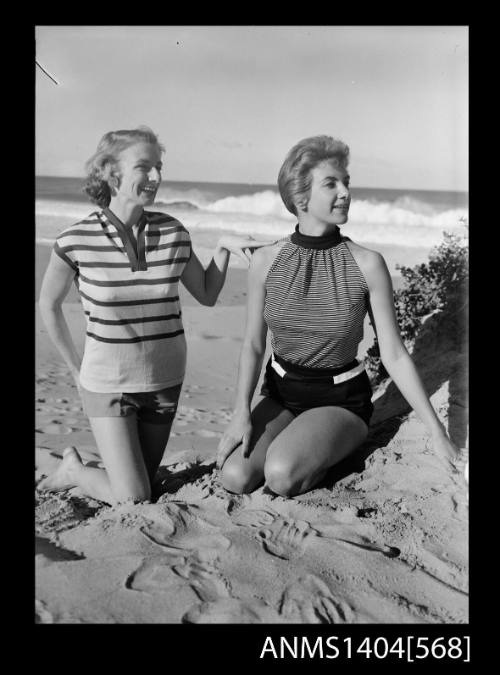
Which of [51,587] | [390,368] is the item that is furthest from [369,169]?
[51,587]

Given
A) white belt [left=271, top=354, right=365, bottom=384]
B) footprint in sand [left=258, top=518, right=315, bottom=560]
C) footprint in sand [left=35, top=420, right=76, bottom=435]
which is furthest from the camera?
footprint in sand [left=35, top=420, right=76, bottom=435]

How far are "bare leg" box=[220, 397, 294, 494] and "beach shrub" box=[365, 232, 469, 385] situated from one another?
3.51 feet

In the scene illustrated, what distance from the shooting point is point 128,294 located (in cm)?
317

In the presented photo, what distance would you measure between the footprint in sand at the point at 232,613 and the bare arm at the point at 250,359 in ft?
2.91

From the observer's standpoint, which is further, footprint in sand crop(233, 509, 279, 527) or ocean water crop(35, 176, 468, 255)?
ocean water crop(35, 176, 468, 255)

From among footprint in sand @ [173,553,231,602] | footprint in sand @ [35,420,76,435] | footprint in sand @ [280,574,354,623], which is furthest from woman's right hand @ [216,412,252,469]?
footprint in sand @ [35,420,76,435]

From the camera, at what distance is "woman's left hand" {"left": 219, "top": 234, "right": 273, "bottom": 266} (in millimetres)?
3334

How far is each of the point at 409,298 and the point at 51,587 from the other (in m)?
2.64

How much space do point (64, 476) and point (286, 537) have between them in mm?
1267

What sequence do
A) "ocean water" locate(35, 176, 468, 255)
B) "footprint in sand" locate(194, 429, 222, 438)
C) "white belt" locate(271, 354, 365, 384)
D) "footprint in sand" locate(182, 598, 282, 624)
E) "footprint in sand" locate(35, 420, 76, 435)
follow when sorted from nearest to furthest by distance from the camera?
"footprint in sand" locate(182, 598, 282, 624), "white belt" locate(271, 354, 365, 384), "ocean water" locate(35, 176, 468, 255), "footprint in sand" locate(35, 420, 76, 435), "footprint in sand" locate(194, 429, 222, 438)

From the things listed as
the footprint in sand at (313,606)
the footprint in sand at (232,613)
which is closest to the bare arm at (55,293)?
the footprint in sand at (232,613)

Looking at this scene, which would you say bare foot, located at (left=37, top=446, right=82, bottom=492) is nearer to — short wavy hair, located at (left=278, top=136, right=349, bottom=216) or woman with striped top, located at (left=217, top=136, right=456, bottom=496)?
woman with striped top, located at (left=217, top=136, right=456, bottom=496)

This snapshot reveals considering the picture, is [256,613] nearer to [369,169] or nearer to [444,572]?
[444,572]

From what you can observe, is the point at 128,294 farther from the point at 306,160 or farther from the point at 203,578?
the point at 203,578
